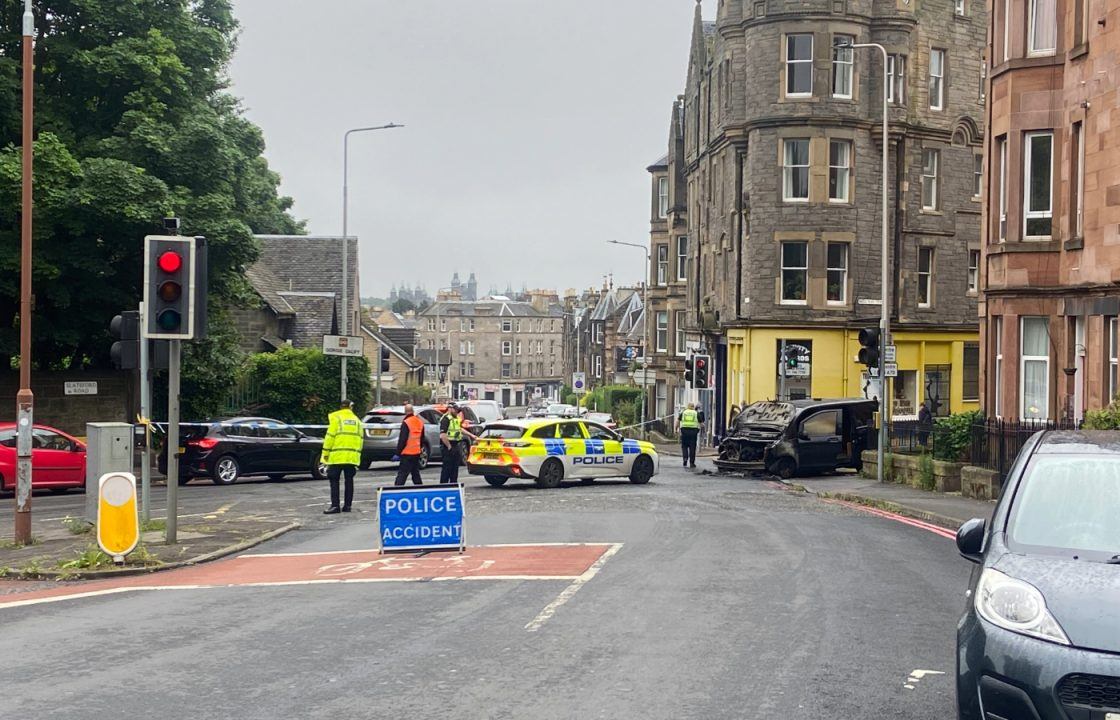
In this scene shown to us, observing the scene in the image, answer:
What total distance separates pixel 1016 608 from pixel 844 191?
37823 mm

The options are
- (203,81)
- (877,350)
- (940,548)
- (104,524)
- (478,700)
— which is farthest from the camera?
(203,81)

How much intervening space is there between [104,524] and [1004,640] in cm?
1060

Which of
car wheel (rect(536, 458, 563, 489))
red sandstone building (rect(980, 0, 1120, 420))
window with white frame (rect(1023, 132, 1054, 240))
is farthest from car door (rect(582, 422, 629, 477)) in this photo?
window with white frame (rect(1023, 132, 1054, 240))

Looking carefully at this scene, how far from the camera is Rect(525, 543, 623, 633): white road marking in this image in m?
10.3

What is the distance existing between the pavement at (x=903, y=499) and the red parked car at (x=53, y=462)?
50.0ft

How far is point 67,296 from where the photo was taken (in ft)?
99.7

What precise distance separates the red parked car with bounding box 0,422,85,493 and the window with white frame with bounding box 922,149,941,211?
29790 mm

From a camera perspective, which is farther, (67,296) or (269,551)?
(67,296)

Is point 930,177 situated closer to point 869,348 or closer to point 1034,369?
→ point 869,348

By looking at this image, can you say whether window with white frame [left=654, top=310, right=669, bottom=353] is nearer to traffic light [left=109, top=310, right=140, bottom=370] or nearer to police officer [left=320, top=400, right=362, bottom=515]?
police officer [left=320, top=400, right=362, bottom=515]

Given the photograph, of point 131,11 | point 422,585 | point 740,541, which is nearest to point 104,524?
point 422,585

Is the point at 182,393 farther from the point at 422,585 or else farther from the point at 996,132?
the point at 422,585

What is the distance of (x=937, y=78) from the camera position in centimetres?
4522

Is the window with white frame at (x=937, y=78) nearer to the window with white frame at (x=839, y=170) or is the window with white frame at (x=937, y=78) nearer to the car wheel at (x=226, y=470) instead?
the window with white frame at (x=839, y=170)
